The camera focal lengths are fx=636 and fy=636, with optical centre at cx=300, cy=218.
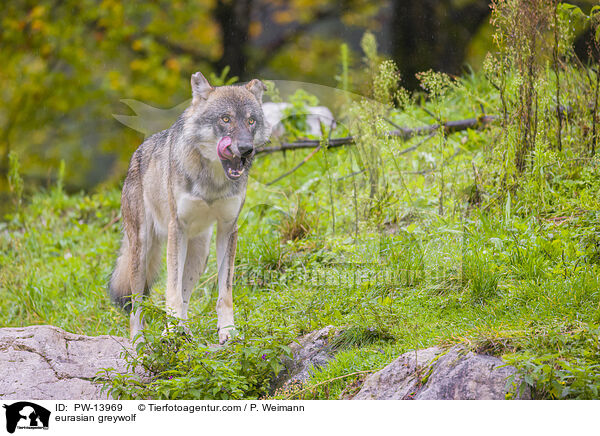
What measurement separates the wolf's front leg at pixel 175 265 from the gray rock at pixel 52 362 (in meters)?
0.48

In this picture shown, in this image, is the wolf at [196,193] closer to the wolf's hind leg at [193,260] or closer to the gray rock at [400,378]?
the wolf's hind leg at [193,260]

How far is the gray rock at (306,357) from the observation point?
393cm

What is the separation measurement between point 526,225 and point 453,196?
0.99 m

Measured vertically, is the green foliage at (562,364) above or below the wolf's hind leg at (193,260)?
below

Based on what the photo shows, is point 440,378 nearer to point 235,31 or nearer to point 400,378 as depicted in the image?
point 400,378

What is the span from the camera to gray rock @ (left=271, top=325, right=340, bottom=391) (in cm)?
393

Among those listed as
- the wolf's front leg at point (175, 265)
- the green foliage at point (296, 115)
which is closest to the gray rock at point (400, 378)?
the wolf's front leg at point (175, 265)

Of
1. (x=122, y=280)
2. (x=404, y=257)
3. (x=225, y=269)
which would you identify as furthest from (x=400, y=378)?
(x=122, y=280)

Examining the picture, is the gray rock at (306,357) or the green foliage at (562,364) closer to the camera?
the green foliage at (562,364)
